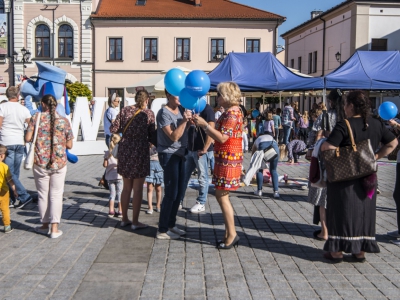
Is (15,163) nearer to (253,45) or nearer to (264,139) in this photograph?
(264,139)

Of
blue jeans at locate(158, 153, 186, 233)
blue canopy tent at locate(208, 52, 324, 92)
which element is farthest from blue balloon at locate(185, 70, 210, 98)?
blue canopy tent at locate(208, 52, 324, 92)

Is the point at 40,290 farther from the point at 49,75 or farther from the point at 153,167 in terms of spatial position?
the point at 49,75

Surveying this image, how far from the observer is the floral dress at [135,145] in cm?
656

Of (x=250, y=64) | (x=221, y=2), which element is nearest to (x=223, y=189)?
(x=250, y=64)

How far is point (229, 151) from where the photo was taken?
18.2 feet

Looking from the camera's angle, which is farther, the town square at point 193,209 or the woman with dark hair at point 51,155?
the woman with dark hair at point 51,155

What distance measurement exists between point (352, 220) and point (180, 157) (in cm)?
210

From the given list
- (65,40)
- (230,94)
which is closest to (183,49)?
(65,40)

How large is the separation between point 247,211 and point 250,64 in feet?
28.0

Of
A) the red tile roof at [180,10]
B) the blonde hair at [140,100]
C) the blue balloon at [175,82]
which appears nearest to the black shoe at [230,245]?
the blue balloon at [175,82]

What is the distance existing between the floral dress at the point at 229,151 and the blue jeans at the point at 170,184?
0.67 meters

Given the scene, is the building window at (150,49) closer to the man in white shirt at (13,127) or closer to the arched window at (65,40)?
the arched window at (65,40)

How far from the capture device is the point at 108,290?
14.7ft

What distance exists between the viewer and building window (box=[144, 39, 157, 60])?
126 feet
